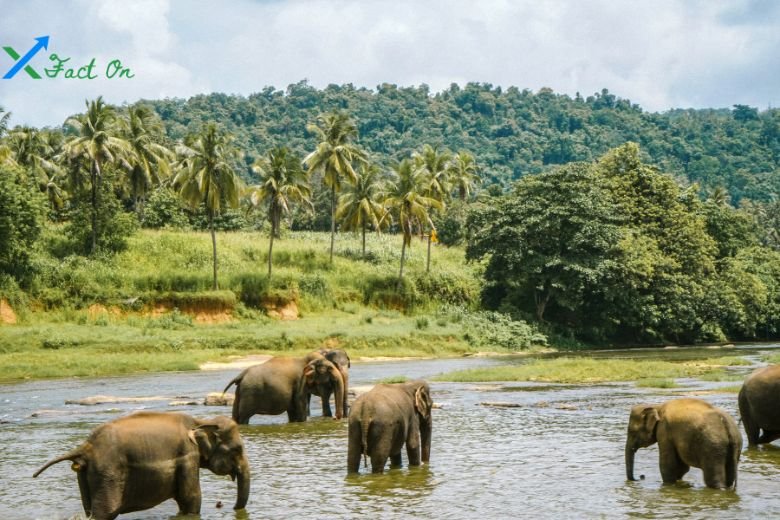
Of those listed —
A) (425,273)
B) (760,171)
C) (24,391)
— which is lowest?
(24,391)

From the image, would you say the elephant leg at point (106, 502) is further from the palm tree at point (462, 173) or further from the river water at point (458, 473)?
the palm tree at point (462, 173)

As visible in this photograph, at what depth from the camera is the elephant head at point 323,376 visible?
72.8 ft

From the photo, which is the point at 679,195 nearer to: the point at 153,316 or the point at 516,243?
the point at 516,243

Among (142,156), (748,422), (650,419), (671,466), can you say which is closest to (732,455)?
(671,466)

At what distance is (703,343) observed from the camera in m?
71.6

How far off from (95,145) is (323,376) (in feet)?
140

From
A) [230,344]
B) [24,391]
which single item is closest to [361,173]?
[230,344]

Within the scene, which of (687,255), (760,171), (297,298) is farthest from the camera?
(760,171)

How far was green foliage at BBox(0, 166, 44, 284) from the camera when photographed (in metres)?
52.0

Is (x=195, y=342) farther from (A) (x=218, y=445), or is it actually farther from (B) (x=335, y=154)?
(A) (x=218, y=445)

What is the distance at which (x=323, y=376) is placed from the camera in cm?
2239

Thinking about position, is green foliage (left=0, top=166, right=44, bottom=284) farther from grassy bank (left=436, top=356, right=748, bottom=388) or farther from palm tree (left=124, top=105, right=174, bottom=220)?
grassy bank (left=436, top=356, right=748, bottom=388)

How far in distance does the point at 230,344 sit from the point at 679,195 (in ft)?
132

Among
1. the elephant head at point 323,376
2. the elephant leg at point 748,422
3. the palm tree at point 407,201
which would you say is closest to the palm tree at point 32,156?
the palm tree at point 407,201
